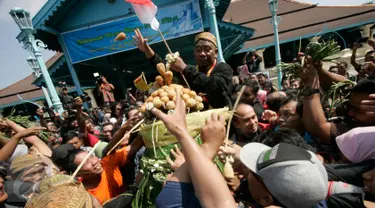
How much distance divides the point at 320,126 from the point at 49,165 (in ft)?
8.51

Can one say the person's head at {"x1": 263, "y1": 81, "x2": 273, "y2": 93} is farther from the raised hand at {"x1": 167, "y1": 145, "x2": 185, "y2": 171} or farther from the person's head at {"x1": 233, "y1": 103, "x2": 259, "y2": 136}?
the raised hand at {"x1": 167, "y1": 145, "x2": 185, "y2": 171}

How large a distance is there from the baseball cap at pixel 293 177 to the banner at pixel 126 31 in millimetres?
7682

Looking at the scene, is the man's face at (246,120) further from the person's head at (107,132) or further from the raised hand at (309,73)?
the person's head at (107,132)

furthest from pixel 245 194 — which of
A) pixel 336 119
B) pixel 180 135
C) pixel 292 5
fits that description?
pixel 292 5

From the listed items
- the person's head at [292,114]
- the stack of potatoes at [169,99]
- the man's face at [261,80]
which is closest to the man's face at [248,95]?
the person's head at [292,114]

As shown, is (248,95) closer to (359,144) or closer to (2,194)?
(359,144)

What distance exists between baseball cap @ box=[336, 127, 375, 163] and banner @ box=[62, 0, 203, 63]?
7.35m

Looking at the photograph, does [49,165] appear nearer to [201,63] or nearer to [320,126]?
[201,63]

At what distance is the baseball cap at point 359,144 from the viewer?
130 cm

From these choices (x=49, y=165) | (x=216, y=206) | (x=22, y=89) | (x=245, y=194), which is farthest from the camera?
(x=22, y=89)

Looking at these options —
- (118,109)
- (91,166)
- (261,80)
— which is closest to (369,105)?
(91,166)

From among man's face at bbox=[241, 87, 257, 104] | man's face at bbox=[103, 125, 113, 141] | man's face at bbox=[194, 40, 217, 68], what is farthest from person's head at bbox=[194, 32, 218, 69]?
man's face at bbox=[103, 125, 113, 141]

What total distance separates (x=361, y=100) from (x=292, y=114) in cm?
70

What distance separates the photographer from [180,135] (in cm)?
99
